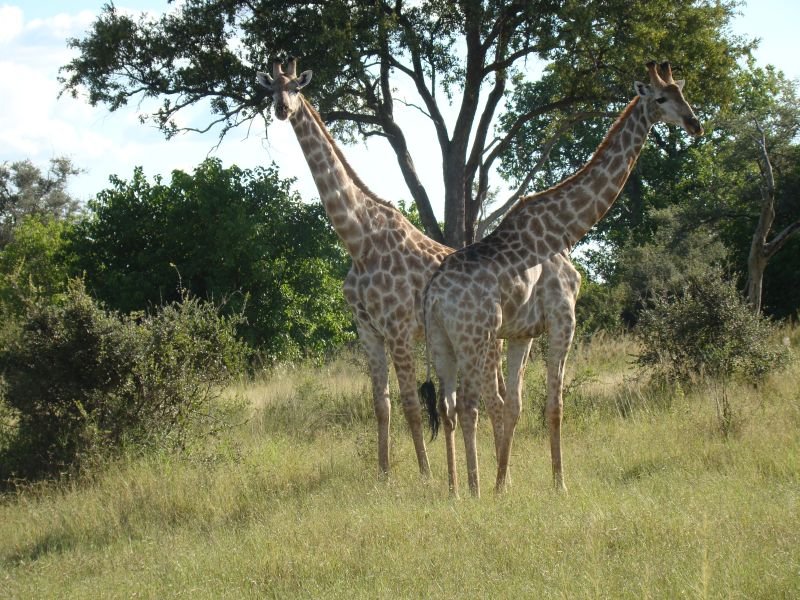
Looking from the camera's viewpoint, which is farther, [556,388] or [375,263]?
[375,263]

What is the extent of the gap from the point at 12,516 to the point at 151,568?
8.79 feet

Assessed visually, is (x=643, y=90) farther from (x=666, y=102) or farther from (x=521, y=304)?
(x=521, y=304)

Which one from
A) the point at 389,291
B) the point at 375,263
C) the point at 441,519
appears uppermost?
the point at 375,263

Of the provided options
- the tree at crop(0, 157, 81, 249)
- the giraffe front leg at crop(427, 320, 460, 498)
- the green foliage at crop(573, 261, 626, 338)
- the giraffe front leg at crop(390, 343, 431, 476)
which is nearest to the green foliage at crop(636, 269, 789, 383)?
the giraffe front leg at crop(390, 343, 431, 476)

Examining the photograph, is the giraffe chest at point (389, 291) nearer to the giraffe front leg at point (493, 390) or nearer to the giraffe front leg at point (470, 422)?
the giraffe front leg at point (493, 390)

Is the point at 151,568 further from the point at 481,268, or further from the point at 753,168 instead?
the point at 753,168

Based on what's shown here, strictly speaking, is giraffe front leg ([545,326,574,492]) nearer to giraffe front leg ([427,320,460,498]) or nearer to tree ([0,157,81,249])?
giraffe front leg ([427,320,460,498])

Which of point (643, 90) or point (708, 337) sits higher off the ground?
point (643, 90)

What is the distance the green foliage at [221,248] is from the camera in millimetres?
18906

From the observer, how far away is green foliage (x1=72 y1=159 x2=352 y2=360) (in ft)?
62.0

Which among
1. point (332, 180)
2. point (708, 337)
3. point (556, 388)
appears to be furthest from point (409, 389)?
point (708, 337)

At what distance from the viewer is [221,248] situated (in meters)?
18.7

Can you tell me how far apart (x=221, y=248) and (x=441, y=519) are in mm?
12577

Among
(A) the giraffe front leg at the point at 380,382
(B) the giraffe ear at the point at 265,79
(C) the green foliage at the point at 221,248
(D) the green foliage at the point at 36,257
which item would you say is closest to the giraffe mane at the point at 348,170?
(B) the giraffe ear at the point at 265,79
